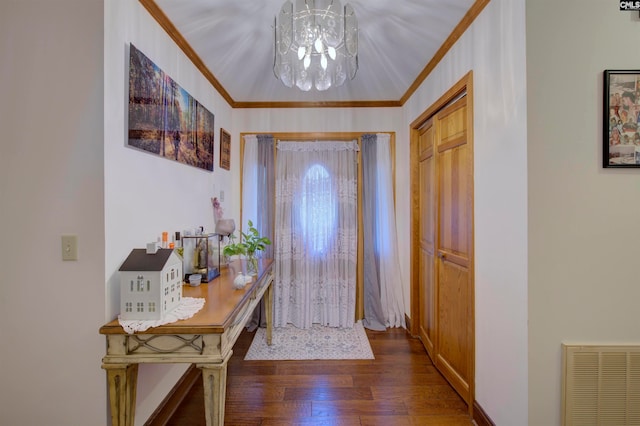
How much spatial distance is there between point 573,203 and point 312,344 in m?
2.39

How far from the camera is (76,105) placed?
1348mm

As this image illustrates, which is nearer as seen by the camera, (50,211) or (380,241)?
(50,211)

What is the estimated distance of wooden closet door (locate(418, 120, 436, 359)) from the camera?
8.21 feet

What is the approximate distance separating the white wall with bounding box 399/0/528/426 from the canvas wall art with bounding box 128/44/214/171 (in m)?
2.03

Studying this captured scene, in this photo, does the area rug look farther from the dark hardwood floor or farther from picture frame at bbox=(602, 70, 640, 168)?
picture frame at bbox=(602, 70, 640, 168)

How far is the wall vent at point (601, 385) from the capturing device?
4.38 feet

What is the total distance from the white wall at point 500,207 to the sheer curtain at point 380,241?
142cm

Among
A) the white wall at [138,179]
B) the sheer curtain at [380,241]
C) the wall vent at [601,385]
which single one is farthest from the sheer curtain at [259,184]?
the wall vent at [601,385]

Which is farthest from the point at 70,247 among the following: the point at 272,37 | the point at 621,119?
the point at 621,119

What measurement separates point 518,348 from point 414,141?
6.94 ft

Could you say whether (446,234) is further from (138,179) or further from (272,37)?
(138,179)

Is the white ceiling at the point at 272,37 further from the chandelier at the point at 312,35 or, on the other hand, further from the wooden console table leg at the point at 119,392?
the wooden console table leg at the point at 119,392

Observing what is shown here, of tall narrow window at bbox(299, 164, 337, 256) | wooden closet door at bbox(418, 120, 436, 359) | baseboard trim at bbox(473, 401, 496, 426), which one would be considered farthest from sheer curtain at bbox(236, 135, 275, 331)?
baseboard trim at bbox(473, 401, 496, 426)

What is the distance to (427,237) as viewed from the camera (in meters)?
2.69
